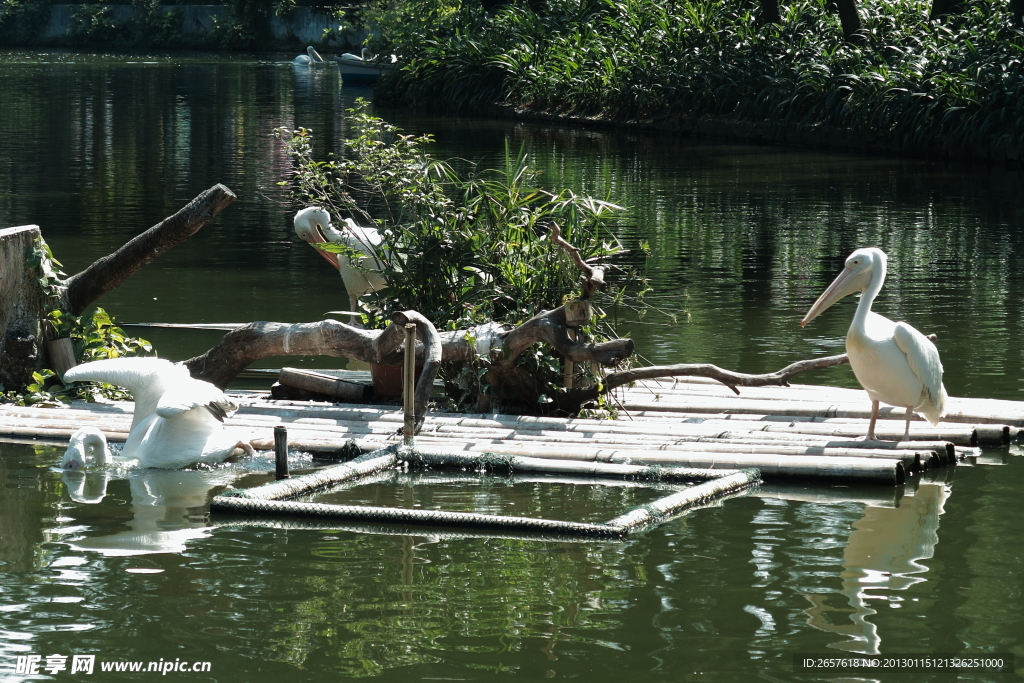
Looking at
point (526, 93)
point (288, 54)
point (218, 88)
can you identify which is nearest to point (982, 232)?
point (526, 93)

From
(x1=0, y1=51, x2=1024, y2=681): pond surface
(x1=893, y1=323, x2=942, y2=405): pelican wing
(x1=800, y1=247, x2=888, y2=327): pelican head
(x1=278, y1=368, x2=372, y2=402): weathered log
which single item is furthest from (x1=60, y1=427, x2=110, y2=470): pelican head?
(x1=893, y1=323, x2=942, y2=405): pelican wing

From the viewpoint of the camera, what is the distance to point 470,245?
8148 millimetres

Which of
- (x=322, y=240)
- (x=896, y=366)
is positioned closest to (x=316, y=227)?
(x=322, y=240)

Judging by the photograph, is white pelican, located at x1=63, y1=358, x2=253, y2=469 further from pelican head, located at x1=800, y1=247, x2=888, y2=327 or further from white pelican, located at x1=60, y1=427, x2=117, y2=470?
pelican head, located at x1=800, y1=247, x2=888, y2=327

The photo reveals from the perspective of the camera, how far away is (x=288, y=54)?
58.5 metres

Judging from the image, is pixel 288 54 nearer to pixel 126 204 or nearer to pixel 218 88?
pixel 218 88

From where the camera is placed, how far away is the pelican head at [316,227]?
1007cm

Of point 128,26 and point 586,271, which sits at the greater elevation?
point 128,26

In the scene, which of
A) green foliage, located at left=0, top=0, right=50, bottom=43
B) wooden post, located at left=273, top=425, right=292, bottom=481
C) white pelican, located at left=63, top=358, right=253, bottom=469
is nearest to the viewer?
wooden post, located at left=273, top=425, right=292, bottom=481

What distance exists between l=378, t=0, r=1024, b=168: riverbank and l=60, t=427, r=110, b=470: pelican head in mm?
16950

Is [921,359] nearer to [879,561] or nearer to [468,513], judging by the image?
[879,561]

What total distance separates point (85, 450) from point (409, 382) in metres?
1.64

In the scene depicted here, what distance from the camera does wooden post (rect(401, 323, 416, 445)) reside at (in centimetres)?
693

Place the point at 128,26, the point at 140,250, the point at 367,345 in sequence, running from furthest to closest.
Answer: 1. the point at 128,26
2. the point at 140,250
3. the point at 367,345
